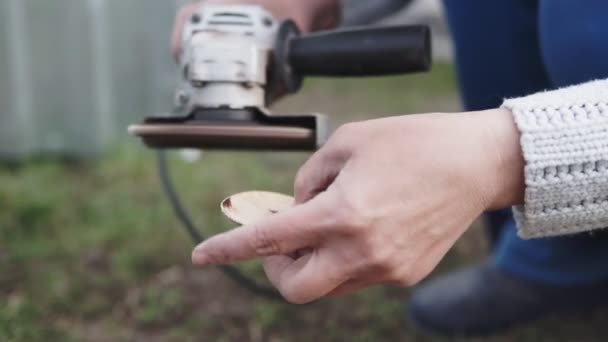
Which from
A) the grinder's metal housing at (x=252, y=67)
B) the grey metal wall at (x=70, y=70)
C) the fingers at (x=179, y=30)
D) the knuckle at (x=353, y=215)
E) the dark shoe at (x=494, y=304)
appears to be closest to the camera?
the knuckle at (x=353, y=215)

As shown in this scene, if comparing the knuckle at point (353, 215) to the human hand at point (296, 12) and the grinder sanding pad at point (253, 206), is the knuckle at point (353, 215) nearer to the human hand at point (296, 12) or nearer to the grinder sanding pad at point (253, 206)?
the grinder sanding pad at point (253, 206)

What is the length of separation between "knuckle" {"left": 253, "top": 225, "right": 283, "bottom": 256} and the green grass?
0.38 m

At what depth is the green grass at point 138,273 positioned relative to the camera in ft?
3.05

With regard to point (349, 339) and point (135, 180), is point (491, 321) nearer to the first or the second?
point (349, 339)

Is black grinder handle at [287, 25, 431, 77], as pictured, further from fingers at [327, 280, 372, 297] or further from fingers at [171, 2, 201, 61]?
fingers at [327, 280, 372, 297]

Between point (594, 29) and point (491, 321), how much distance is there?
0.47 m

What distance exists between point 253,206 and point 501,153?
0.19 meters

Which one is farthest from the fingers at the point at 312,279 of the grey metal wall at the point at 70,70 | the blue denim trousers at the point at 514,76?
the grey metal wall at the point at 70,70

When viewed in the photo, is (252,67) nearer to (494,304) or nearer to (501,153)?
A: (501,153)

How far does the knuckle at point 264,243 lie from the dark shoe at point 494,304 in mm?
524

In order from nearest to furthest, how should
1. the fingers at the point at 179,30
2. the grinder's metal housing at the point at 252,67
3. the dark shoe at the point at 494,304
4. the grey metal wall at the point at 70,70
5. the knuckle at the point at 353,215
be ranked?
the knuckle at the point at 353,215 < the grinder's metal housing at the point at 252,67 < the fingers at the point at 179,30 < the dark shoe at the point at 494,304 < the grey metal wall at the point at 70,70

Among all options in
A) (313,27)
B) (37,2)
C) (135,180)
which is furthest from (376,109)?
(313,27)

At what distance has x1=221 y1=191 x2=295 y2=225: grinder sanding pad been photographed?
56cm

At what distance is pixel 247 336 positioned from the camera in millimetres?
923
